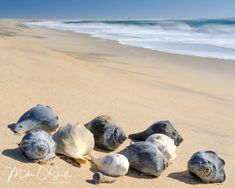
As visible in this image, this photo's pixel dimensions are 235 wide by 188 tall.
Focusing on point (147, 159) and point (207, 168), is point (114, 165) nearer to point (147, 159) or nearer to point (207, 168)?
point (147, 159)

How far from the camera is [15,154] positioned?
289cm

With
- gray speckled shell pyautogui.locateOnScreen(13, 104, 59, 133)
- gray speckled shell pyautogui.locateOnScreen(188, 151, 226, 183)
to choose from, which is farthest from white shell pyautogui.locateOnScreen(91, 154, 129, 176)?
gray speckled shell pyautogui.locateOnScreen(13, 104, 59, 133)

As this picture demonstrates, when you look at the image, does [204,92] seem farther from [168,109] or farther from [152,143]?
[152,143]

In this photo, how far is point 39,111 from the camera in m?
3.45

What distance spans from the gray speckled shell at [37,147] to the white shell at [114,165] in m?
0.38

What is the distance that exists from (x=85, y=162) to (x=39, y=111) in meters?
0.71

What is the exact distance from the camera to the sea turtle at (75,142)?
3.00 m

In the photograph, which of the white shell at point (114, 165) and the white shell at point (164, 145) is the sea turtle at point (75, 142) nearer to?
the white shell at point (114, 165)

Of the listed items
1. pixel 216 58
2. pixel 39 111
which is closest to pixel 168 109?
pixel 39 111

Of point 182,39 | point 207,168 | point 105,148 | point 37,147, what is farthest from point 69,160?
point 182,39

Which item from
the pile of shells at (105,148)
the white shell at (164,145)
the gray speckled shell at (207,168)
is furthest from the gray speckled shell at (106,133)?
the gray speckled shell at (207,168)

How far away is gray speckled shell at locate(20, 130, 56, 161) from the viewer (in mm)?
2780

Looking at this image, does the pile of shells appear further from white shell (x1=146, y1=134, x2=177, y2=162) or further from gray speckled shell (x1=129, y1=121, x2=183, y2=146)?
gray speckled shell (x1=129, y1=121, x2=183, y2=146)

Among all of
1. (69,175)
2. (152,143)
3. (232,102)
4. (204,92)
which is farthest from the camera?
(204,92)
